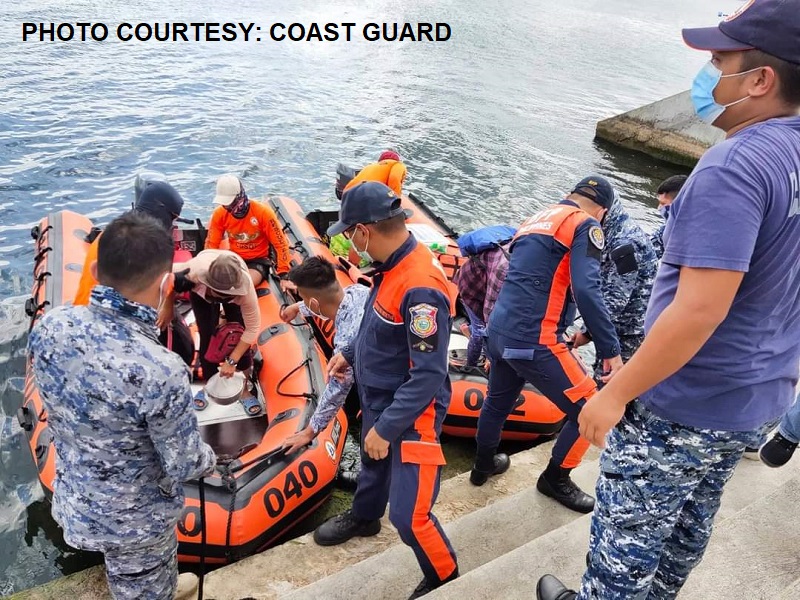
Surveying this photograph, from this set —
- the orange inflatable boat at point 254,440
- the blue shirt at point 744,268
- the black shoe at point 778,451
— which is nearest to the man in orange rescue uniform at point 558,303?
the black shoe at point 778,451

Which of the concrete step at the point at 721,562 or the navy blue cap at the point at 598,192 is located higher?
the navy blue cap at the point at 598,192

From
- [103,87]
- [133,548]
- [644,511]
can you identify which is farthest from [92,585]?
[103,87]

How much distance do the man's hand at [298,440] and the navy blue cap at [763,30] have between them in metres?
2.41

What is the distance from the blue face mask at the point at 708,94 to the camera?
1.21 m

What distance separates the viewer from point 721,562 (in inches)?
77.7

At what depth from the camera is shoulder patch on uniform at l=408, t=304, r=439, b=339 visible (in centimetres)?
196

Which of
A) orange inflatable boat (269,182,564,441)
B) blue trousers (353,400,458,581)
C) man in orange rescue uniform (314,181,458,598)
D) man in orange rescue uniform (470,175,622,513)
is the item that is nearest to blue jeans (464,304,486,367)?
orange inflatable boat (269,182,564,441)

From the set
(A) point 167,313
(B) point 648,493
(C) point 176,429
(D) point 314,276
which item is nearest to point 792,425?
(B) point 648,493

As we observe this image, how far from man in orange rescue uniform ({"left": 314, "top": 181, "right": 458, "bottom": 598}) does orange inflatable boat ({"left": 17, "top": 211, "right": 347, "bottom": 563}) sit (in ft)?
2.71

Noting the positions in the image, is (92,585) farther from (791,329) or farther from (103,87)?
(103,87)

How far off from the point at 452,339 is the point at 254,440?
189 cm

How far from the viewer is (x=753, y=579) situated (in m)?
1.91

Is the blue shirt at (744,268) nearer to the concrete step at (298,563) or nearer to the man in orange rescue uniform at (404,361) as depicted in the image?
the man in orange rescue uniform at (404,361)

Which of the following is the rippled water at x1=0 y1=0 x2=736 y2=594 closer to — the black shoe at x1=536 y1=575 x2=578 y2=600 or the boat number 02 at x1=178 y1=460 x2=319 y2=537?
the boat number 02 at x1=178 y1=460 x2=319 y2=537
